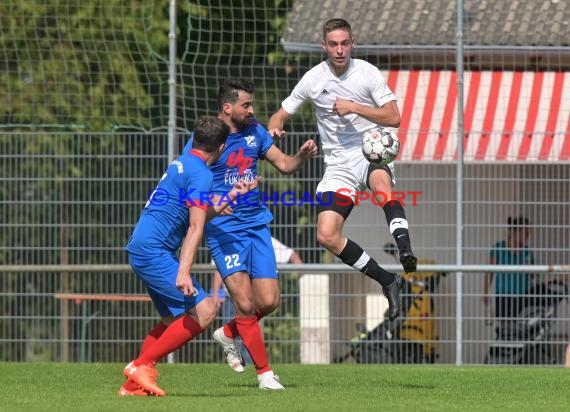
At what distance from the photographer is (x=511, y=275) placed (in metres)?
14.4

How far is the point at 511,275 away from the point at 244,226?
4.20 metres

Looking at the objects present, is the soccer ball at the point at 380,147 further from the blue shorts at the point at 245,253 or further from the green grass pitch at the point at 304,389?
the green grass pitch at the point at 304,389

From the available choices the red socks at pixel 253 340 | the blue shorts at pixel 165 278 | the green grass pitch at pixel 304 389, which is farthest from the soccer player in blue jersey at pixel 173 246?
the red socks at pixel 253 340

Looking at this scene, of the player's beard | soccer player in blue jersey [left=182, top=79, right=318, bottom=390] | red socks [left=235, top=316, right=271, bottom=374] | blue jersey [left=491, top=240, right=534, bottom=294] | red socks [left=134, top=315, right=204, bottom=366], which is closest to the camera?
→ red socks [left=134, top=315, right=204, bottom=366]

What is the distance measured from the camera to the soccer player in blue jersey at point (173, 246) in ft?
32.7

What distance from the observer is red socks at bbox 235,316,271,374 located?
10625 mm

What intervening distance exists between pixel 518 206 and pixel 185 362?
11.9 feet

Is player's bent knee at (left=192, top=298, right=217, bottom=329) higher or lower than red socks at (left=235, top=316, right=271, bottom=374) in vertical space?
higher

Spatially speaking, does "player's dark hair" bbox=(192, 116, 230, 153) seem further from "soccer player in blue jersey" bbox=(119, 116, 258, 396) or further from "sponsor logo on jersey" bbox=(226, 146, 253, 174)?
"sponsor logo on jersey" bbox=(226, 146, 253, 174)

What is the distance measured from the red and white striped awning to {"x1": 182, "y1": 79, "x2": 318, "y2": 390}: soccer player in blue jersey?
10.9ft

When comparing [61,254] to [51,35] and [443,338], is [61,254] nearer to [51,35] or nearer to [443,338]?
[51,35]

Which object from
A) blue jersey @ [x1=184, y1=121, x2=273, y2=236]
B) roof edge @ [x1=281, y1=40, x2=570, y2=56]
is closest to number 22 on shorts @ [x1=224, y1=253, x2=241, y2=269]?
blue jersey @ [x1=184, y1=121, x2=273, y2=236]

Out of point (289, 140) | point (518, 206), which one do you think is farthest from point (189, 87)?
point (518, 206)

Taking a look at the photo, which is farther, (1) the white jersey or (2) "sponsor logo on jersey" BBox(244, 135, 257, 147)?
(1) the white jersey
